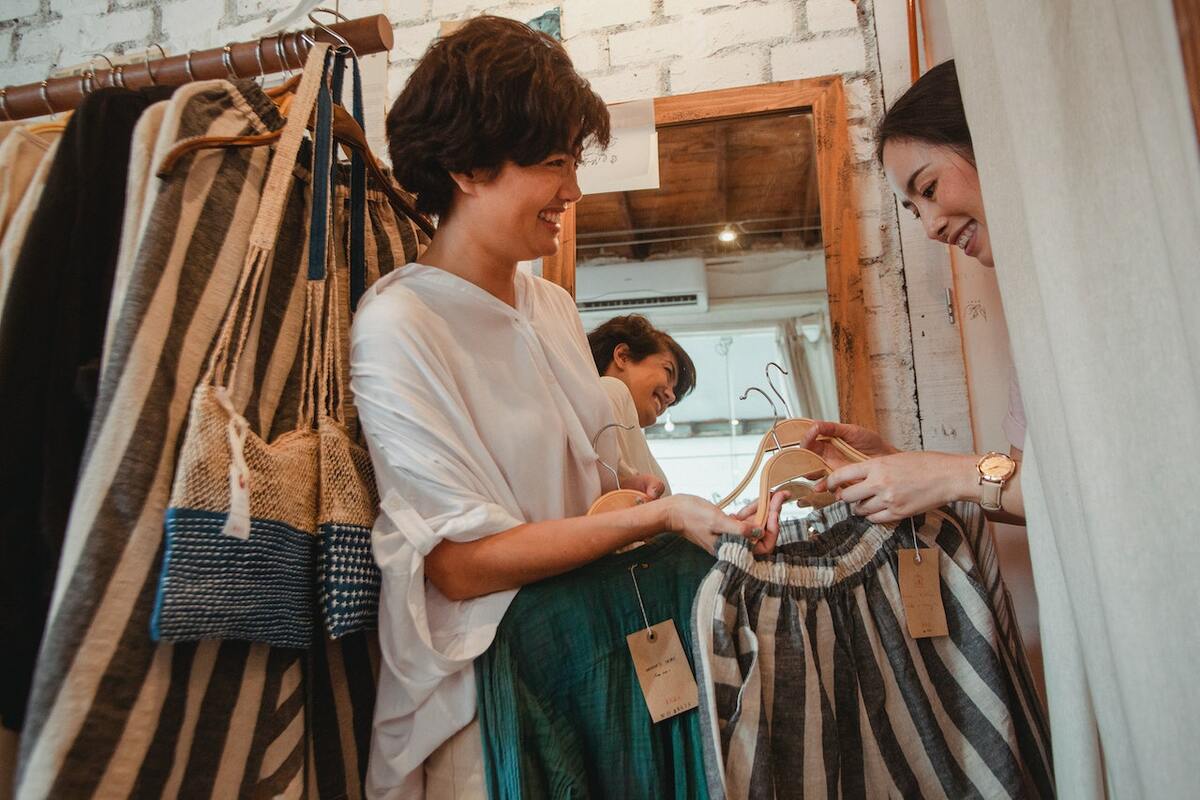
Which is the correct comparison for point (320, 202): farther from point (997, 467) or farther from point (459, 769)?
point (997, 467)

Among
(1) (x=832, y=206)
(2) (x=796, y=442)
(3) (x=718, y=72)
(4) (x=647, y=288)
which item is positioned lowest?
(2) (x=796, y=442)

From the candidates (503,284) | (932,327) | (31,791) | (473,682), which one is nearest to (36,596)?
(31,791)

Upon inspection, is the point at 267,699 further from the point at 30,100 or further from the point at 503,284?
the point at 30,100

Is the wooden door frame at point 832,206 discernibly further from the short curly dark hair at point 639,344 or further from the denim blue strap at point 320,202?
→ the denim blue strap at point 320,202

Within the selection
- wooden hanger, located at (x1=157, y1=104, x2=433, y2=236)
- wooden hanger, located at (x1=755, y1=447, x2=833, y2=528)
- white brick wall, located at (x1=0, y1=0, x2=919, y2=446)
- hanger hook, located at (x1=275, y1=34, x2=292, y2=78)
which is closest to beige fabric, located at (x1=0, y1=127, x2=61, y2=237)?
wooden hanger, located at (x1=157, y1=104, x2=433, y2=236)

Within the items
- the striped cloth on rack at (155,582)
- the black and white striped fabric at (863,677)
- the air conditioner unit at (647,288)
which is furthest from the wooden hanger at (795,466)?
the striped cloth on rack at (155,582)

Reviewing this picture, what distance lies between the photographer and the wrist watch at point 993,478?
971 millimetres

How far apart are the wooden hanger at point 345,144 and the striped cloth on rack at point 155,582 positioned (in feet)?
0.05

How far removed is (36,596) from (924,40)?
1651 mm

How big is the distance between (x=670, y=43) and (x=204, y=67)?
90 cm

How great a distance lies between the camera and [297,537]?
88 cm

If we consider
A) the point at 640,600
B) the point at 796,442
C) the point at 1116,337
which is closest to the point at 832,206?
the point at 796,442

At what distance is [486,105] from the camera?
3.60 feet

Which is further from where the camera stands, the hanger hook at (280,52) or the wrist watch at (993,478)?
the hanger hook at (280,52)
